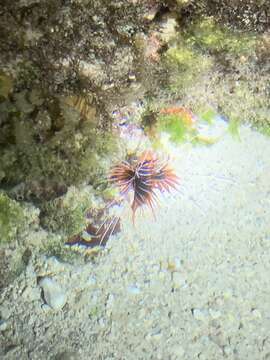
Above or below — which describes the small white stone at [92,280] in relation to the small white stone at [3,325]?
above

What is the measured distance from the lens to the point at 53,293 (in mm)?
3393

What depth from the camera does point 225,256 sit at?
3758 mm

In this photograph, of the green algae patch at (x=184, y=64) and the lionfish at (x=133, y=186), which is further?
the lionfish at (x=133, y=186)

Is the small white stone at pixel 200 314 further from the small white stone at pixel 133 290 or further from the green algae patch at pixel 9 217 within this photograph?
the green algae patch at pixel 9 217

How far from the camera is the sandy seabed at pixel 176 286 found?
10.8 ft

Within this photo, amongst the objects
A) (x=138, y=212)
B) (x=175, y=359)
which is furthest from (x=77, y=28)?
(x=175, y=359)

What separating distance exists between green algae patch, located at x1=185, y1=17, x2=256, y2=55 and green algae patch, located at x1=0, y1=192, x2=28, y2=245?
1.87 meters

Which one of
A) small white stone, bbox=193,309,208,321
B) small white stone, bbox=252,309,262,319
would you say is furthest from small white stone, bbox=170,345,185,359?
small white stone, bbox=252,309,262,319

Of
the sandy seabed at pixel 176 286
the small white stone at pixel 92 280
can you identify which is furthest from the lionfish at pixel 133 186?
the small white stone at pixel 92 280

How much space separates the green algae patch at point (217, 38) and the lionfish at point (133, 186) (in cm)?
112

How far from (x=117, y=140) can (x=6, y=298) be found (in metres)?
1.61

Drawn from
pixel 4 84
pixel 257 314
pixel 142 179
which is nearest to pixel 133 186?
pixel 142 179

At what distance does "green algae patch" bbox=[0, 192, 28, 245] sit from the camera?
324 cm

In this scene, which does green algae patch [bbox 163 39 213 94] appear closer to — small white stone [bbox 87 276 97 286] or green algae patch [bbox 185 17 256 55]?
green algae patch [bbox 185 17 256 55]
